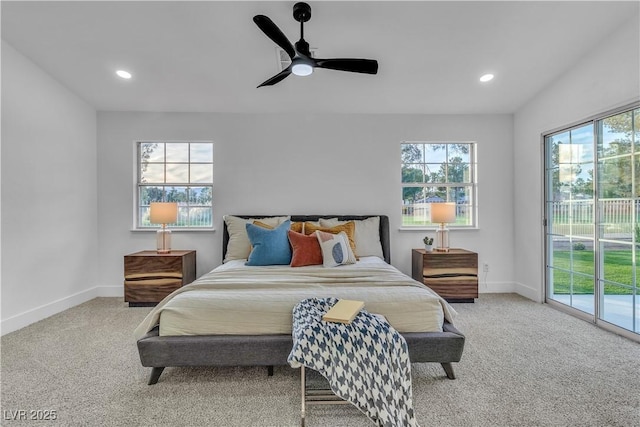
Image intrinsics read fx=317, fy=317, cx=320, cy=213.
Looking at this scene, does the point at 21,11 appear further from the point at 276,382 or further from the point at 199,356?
the point at 276,382

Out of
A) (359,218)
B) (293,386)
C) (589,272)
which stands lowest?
(293,386)

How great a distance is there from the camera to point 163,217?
150 inches

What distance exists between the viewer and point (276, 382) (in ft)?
6.93

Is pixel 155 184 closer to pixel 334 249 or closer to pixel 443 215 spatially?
pixel 334 249

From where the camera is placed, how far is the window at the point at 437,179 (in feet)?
14.6

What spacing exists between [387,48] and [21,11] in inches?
124

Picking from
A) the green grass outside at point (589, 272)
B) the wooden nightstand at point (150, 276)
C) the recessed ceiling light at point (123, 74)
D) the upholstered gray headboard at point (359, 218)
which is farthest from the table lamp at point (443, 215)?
the recessed ceiling light at point (123, 74)

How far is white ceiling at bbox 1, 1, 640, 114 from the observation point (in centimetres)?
263

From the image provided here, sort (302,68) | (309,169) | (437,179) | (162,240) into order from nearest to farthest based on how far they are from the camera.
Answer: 1. (302,68)
2. (162,240)
3. (309,169)
4. (437,179)

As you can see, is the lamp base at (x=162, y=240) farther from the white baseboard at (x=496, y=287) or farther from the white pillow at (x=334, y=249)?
the white baseboard at (x=496, y=287)

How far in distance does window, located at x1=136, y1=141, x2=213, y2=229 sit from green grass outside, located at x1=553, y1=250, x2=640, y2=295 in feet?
14.4

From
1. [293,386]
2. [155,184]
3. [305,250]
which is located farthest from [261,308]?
[155,184]

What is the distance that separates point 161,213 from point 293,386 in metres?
2.71

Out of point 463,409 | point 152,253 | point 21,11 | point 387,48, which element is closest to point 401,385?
point 463,409
